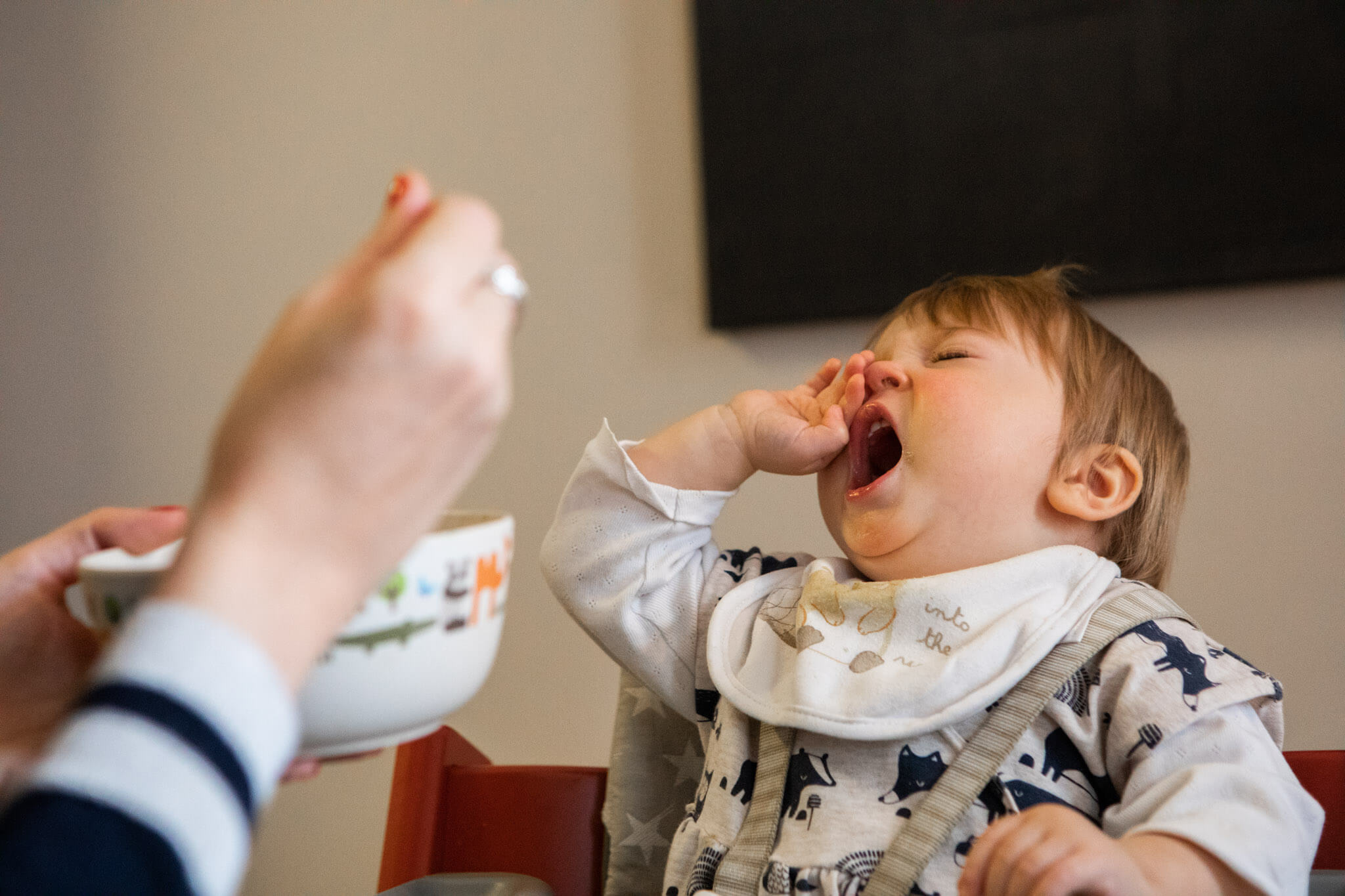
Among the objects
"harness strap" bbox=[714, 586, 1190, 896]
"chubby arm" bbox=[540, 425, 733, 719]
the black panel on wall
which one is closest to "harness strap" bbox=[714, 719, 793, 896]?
"harness strap" bbox=[714, 586, 1190, 896]

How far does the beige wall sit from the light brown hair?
0.23 m

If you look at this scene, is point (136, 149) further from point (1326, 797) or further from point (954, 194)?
point (1326, 797)

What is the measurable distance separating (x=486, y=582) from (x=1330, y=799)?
2.38ft

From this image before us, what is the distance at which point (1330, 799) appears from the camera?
2.63ft

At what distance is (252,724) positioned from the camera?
0.31 m

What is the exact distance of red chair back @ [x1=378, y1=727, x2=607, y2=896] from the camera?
99 centimetres

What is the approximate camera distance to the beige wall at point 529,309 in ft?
3.68

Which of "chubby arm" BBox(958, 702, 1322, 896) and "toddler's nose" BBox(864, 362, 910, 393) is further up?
"toddler's nose" BBox(864, 362, 910, 393)

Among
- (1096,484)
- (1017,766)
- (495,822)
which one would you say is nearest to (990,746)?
(1017,766)

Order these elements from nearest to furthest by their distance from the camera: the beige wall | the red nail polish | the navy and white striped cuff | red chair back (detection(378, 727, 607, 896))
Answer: the navy and white striped cuff
the red nail polish
red chair back (detection(378, 727, 607, 896))
the beige wall

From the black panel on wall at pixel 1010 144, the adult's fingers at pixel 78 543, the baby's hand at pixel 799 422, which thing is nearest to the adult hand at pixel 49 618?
the adult's fingers at pixel 78 543

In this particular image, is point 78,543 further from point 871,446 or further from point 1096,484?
point 1096,484

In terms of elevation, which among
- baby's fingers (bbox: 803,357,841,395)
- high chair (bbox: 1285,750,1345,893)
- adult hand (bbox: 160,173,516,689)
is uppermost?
adult hand (bbox: 160,173,516,689)

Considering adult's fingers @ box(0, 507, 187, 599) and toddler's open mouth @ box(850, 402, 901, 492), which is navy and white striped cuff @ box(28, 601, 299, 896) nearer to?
adult's fingers @ box(0, 507, 187, 599)
